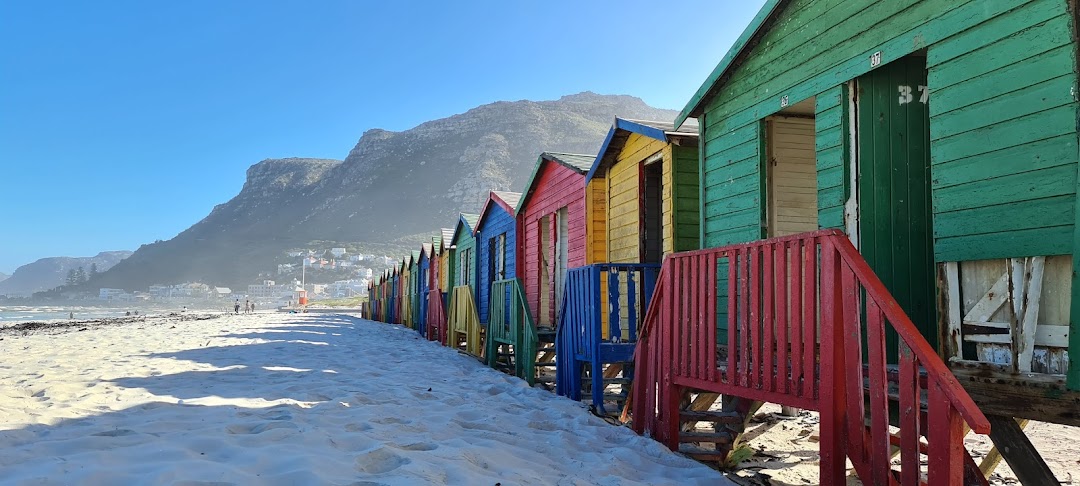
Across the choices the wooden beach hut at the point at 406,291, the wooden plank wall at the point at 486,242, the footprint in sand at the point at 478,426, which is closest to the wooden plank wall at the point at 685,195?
the footprint in sand at the point at 478,426

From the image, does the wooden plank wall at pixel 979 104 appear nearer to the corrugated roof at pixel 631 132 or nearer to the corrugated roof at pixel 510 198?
the corrugated roof at pixel 631 132

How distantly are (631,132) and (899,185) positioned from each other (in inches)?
171

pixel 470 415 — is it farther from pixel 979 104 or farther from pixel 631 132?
pixel 631 132

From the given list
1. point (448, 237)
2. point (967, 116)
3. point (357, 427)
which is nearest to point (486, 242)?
A: point (448, 237)

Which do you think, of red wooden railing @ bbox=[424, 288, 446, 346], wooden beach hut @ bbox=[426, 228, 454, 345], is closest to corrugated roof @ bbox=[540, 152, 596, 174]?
red wooden railing @ bbox=[424, 288, 446, 346]

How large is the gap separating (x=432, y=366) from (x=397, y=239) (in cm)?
13830

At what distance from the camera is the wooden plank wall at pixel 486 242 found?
14320mm

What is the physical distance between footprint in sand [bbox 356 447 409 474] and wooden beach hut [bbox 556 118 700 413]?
3073 millimetres

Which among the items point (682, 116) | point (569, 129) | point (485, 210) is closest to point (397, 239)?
point (569, 129)

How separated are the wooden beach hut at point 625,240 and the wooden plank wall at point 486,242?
4.83m

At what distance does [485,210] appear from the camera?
53.6ft

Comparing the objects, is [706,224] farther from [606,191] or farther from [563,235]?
[563,235]

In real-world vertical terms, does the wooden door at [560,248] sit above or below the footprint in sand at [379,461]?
above

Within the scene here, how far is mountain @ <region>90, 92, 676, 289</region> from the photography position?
484ft
